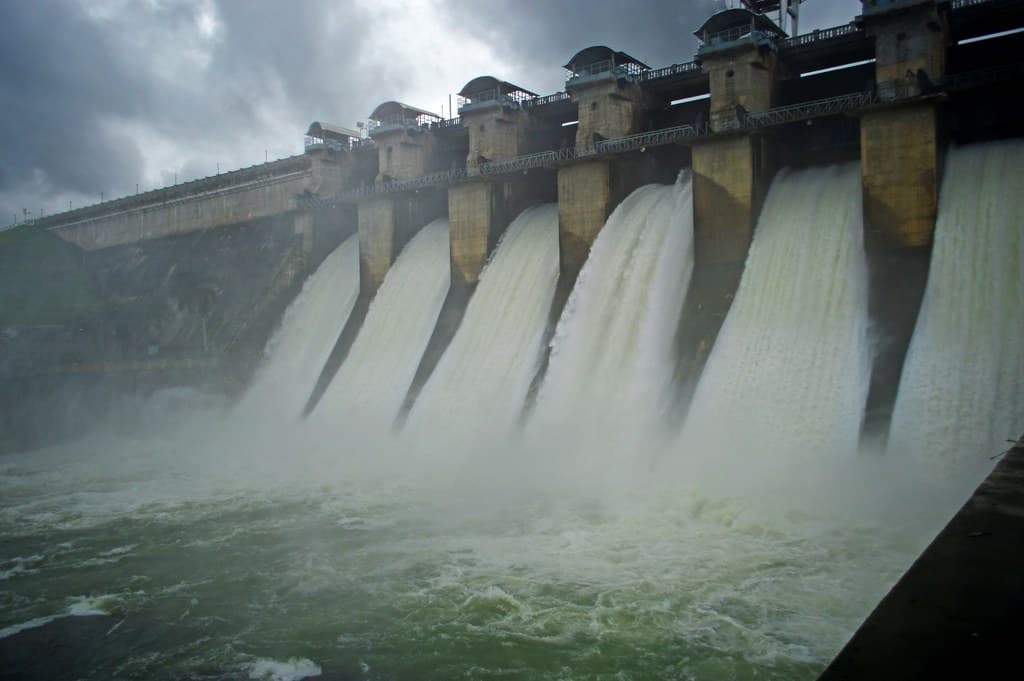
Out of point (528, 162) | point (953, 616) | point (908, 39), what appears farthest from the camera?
point (528, 162)

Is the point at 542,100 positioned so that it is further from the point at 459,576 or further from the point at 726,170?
the point at 459,576

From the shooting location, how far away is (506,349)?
22125 mm

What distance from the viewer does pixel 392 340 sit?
1033 inches

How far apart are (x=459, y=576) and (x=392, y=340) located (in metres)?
15.2

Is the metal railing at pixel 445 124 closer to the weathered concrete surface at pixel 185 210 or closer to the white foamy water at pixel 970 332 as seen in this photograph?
the weathered concrete surface at pixel 185 210

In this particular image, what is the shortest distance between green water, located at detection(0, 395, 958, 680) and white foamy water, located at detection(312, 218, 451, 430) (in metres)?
6.30

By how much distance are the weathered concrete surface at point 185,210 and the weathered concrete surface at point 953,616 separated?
99.0 feet

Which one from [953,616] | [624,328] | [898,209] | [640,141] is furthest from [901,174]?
[953,616]

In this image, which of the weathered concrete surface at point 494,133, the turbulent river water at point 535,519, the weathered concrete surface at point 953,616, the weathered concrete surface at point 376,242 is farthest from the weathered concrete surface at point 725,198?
the weathered concrete surface at point 376,242

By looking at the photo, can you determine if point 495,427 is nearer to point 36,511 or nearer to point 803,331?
point 803,331

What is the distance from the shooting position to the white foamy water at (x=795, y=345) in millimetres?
15180

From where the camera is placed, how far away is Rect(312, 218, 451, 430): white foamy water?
24.5 metres

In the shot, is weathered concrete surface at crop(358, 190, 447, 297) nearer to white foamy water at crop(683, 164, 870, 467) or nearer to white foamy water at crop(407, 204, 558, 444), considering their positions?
white foamy water at crop(407, 204, 558, 444)

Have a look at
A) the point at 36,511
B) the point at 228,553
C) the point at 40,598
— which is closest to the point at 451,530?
the point at 228,553
